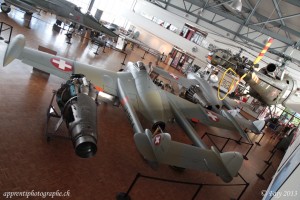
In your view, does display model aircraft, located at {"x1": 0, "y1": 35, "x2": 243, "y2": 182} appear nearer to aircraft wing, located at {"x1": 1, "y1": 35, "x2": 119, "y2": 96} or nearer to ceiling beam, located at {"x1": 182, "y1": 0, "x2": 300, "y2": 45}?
aircraft wing, located at {"x1": 1, "y1": 35, "x2": 119, "y2": 96}

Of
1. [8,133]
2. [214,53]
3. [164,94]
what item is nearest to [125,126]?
[164,94]

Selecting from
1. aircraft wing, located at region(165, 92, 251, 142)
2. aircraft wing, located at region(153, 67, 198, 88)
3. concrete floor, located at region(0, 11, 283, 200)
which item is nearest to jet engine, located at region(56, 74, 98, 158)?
concrete floor, located at region(0, 11, 283, 200)

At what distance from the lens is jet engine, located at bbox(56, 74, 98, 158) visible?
4605 millimetres

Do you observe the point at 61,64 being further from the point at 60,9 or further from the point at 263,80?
the point at 263,80

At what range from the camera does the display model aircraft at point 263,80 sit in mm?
11000

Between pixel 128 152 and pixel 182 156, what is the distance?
6.73 ft

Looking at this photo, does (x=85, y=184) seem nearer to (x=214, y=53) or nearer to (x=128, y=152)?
(x=128, y=152)

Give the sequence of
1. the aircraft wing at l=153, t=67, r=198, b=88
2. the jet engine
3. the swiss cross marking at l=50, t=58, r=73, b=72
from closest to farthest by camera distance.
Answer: the jet engine
the swiss cross marking at l=50, t=58, r=73, b=72
the aircraft wing at l=153, t=67, r=198, b=88

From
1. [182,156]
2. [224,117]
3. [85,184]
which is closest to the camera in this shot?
[85,184]

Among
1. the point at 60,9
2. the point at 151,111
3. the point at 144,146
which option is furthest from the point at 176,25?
the point at 144,146

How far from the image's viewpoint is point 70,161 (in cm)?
635

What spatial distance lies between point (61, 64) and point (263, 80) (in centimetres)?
932

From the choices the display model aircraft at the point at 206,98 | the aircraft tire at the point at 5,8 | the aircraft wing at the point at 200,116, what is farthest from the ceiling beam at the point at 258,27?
the aircraft tire at the point at 5,8

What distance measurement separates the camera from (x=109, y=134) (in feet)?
27.8
